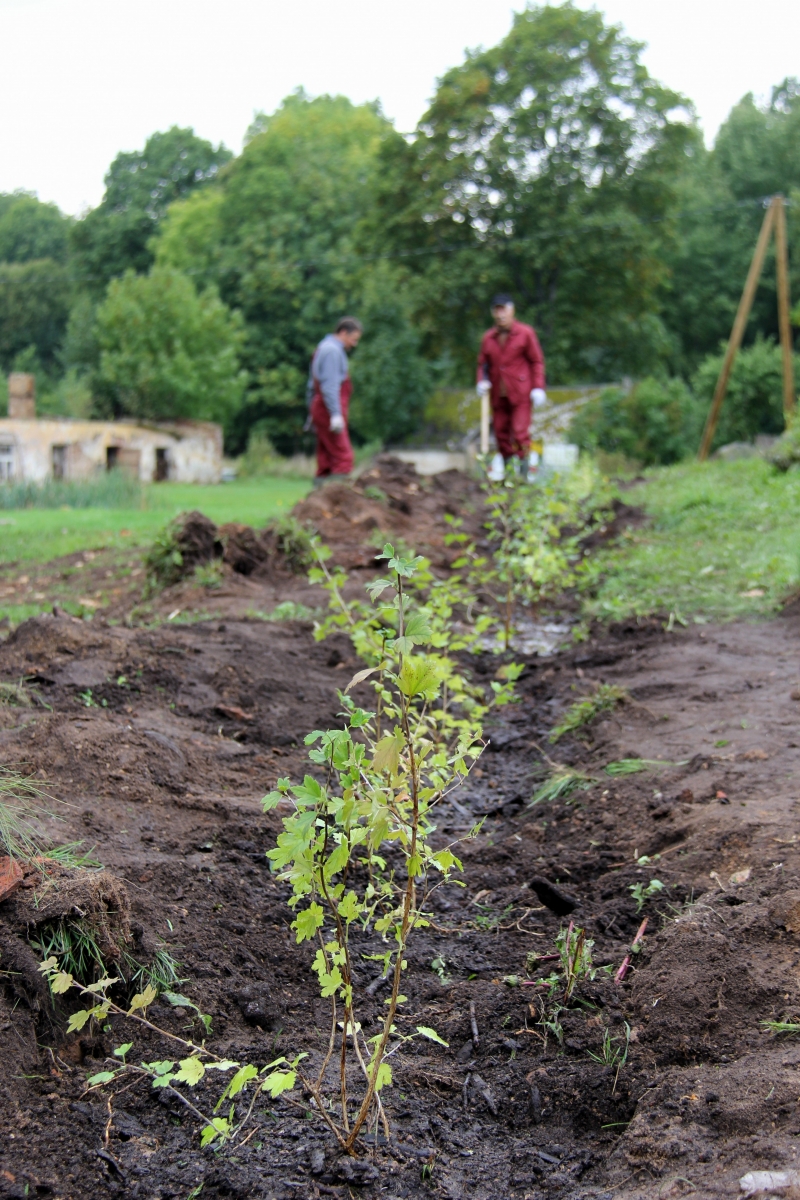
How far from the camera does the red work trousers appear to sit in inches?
440

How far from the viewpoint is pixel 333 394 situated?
11.0 meters

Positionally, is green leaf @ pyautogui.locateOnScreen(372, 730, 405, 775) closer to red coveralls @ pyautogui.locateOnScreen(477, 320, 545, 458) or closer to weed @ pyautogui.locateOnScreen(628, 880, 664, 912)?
weed @ pyautogui.locateOnScreen(628, 880, 664, 912)

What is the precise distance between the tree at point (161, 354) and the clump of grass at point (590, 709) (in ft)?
90.0

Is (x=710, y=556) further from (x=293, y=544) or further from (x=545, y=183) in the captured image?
(x=545, y=183)

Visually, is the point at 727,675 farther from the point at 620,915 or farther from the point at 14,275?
the point at 14,275

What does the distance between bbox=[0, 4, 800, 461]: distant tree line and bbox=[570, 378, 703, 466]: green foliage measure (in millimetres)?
65

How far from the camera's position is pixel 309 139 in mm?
39781

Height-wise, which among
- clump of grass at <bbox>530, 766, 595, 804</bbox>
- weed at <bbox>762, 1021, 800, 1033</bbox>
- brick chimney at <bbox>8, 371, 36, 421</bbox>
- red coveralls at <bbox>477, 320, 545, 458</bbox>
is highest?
brick chimney at <bbox>8, 371, 36, 421</bbox>

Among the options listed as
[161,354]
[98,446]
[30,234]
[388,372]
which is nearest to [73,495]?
[388,372]

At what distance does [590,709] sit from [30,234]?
63.8m

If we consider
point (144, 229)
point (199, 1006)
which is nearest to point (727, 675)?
point (199, 1006)

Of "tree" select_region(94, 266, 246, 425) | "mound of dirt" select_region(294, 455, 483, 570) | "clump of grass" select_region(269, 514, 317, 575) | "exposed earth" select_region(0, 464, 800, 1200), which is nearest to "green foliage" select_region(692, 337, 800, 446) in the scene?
"mound of dirt" select_region(294, 455, 483, 570)

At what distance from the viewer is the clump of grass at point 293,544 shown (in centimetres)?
772

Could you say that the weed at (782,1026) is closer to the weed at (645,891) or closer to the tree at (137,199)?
the weed at (645,891)
